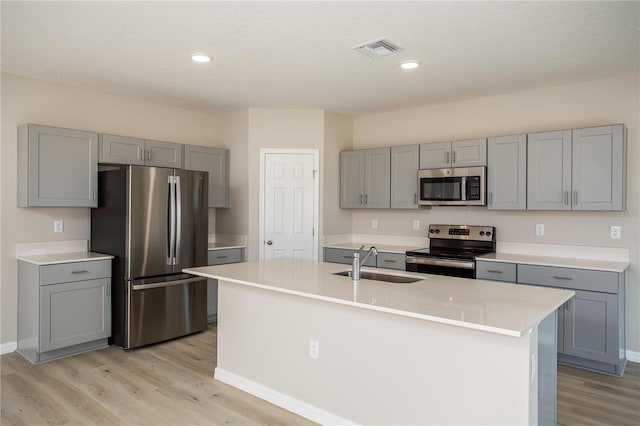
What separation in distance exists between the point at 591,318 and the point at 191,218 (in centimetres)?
373

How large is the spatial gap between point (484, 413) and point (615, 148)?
271 centimetres

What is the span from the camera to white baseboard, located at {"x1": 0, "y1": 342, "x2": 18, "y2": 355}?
152 inches

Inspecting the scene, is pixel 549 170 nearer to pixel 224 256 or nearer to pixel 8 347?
pixel 224 256

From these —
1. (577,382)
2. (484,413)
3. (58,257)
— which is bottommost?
(577,382)

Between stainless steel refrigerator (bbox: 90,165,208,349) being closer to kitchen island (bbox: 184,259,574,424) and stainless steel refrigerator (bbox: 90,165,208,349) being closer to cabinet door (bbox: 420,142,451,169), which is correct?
kitchen island (bbox: 184,259,574,424)

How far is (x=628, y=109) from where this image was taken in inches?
149

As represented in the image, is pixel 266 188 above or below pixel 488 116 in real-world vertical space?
below

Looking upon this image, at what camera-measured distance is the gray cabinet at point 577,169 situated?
11.8 feet

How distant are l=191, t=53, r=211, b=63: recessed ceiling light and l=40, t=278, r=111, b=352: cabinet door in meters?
2.19

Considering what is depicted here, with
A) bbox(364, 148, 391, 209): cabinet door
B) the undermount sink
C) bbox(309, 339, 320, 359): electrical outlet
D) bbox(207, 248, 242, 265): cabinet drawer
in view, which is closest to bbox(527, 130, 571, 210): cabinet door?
bbox(364, 148, 391, 209): cabinet door

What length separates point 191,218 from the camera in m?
4.44

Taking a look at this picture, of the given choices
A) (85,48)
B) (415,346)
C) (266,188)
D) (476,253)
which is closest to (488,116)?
(476,253)

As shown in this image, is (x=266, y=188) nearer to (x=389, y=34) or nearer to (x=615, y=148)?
(x=389, y=34)

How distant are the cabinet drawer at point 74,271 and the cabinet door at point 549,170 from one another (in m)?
4.02
